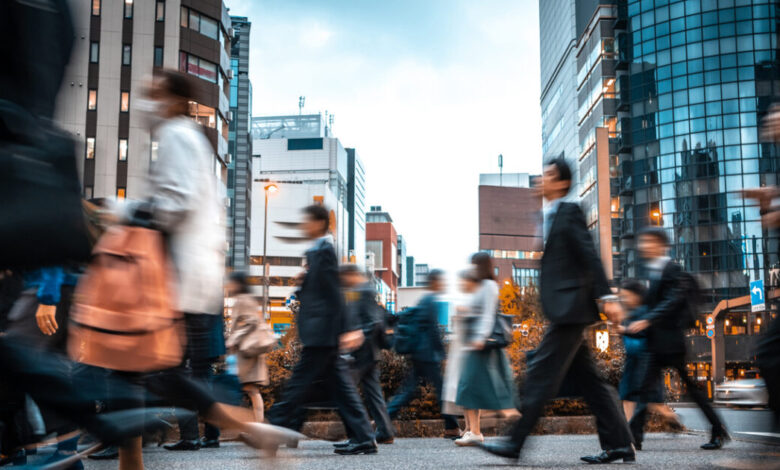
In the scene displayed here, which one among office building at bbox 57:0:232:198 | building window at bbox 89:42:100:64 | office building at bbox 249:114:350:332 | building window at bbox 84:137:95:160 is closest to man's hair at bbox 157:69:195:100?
office building at bbox 57:0:232:198

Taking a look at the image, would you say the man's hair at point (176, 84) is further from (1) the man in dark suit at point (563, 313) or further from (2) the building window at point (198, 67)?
(2) the building window at point (198, 67)

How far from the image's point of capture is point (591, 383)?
541cm

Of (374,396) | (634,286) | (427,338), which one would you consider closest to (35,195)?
(374,396)

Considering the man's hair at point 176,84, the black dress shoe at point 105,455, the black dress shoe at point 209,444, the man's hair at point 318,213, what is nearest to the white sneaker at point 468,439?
the black dress shoe at point 209,444

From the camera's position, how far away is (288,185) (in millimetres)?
129000

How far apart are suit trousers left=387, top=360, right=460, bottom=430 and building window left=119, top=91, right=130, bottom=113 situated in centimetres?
4807

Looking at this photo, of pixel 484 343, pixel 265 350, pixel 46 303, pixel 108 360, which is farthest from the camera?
pixel 265 350

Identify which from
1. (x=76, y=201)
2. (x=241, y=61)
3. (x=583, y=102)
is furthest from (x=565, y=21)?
(x=76, y=201)

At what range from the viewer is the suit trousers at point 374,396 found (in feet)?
26.5

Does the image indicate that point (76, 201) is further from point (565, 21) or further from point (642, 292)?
point (565, 21)

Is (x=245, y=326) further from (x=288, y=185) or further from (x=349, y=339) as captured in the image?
(x=288, y=185)

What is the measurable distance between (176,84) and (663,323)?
4.36m

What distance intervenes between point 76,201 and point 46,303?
10.4 ft

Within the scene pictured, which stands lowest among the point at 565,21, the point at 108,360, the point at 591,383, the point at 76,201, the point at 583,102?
the point at 591,383
